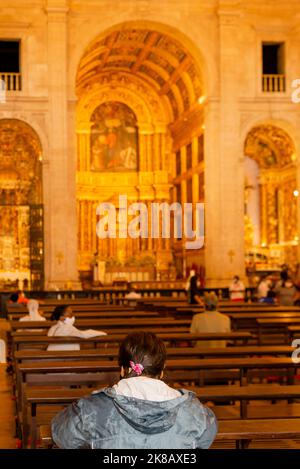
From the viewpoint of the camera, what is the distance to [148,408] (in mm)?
3916

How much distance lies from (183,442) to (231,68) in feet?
85.0

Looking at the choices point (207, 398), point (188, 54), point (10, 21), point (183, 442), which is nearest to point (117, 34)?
point (188, 54)

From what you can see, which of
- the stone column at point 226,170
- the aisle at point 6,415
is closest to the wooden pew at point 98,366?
the aisle at point 6,415

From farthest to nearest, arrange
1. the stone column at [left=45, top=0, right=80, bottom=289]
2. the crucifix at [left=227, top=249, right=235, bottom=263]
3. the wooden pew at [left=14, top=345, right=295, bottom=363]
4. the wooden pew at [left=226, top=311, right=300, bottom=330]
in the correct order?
the crucifix at [left=227, top=249, right=235, bottom=263] < the stone column at [left=45, top=0, right=80, bottom=289] < the wooden pew at [left=226, top=311, right=300, bottom=330] < the wooden pew at [left=14, top=345, right=295, bottom=363]

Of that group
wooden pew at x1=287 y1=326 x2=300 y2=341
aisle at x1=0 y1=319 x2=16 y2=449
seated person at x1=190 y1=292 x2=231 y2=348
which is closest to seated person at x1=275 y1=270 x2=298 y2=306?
wooden pew at x1=287 y1=326 x2=300 y2=341

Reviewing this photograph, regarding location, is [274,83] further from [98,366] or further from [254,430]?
[254,430]

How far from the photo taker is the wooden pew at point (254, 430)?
509 cm

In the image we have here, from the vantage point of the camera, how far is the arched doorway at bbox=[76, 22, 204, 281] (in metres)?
35.1

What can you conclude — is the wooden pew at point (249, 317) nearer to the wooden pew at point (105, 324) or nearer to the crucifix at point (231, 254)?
the wooden pew at point (105, 324)

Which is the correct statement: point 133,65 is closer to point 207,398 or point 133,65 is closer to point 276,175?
point 276,175

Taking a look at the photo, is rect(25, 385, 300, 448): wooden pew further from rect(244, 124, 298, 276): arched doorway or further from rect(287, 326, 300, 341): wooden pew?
rect(244, 124, 298, 276): arched doorway

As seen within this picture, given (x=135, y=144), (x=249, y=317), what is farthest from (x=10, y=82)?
(x=249, y=317)

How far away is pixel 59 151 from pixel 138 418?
24407mm

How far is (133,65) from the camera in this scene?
37.1 metres
